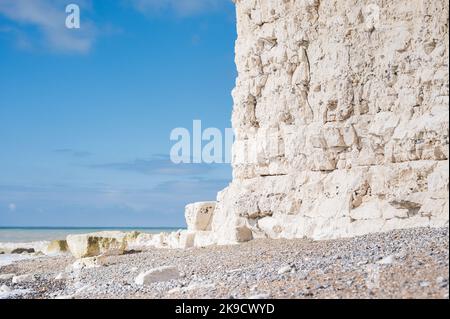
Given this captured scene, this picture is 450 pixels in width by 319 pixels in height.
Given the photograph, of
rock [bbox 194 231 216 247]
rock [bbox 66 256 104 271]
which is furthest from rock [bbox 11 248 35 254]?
rock [bbox 66 256 104 271]

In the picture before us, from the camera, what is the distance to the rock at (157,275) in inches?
409

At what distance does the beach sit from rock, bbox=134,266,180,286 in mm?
92

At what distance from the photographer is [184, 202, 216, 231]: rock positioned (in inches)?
831

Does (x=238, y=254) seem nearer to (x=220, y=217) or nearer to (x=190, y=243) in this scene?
(x=220, y=217)

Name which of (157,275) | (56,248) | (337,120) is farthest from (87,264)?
(56,248)

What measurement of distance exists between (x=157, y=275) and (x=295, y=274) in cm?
289

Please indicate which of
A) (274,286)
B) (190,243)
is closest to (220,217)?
(190,243)

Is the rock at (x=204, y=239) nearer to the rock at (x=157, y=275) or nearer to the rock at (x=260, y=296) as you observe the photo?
the rock at (x=157, y=275)

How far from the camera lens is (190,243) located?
2073 centimetres

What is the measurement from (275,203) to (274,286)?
335 inches

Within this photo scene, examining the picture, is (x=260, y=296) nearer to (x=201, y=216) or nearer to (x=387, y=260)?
(x=387, y=260)

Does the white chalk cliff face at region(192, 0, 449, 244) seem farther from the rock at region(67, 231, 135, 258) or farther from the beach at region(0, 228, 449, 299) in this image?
the rock at region(67, 231, 135, 258)

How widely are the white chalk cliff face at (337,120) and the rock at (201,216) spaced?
1.95 metres
